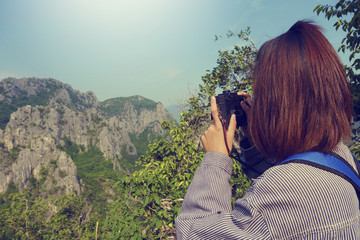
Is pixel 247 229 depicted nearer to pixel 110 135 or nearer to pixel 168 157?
pixel 168 157

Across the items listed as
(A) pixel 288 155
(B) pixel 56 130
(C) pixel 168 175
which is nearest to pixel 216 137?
(A) pixel 288 155

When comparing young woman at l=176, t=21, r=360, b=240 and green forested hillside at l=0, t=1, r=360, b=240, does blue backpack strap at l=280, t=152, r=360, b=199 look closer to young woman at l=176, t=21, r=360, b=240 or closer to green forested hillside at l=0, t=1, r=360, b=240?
young woman at l=176, t=21, r=360, b=240

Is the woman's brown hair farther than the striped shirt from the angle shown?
Yes

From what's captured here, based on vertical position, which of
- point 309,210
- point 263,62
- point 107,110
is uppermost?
point 107,110

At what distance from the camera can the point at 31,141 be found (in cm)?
7319

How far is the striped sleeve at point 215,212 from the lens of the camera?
747 mm

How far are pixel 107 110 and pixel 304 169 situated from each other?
568 feet

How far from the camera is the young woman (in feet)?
2.36

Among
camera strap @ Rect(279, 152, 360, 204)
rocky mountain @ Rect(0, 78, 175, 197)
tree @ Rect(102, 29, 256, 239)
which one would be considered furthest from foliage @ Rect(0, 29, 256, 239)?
rocky mountain @ Rect(0, 78, 175, 197)

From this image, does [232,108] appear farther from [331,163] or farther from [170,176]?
[170,176]

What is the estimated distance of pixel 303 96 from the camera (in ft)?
3.00

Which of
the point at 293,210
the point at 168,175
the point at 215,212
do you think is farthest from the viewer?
the point at 168,175

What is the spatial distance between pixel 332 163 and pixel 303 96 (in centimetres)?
31

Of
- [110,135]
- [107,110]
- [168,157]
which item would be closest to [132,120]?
[107,110]
